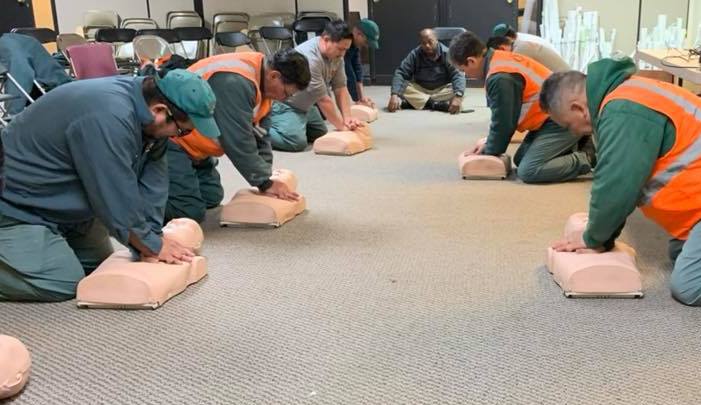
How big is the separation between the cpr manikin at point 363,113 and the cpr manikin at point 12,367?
4.61 m

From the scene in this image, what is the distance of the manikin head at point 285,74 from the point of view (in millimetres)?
3193

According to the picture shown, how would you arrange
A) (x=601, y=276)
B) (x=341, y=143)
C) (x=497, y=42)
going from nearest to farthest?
(x=601, y=276) → (x=497, y=42) → (x=341, y=143)

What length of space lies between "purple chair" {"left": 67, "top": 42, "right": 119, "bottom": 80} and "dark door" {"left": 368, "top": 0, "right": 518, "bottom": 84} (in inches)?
165

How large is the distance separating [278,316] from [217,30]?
26.1ft

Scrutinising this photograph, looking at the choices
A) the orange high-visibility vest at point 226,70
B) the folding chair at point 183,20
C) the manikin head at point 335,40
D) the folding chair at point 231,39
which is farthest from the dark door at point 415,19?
the orange high-visibility vest at point 226,70

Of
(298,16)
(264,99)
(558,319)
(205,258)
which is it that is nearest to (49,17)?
(298,16)

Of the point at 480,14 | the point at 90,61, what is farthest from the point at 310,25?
the point at 90,61

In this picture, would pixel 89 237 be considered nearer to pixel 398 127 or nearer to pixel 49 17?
pixel 398 127

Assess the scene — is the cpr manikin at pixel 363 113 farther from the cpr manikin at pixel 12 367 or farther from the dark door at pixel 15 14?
the cpr manikin at pixel 12 367

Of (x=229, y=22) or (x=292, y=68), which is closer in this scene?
(x=292, y=68)

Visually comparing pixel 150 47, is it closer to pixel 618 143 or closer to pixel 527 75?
pixel 527 75

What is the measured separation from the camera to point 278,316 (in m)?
2.41

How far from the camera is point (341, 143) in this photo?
518 cm

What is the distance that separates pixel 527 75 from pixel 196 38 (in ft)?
18.7
